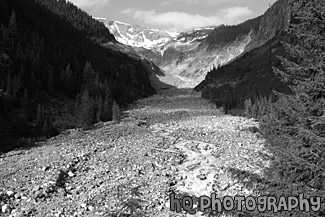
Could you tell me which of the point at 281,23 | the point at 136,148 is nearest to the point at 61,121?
the point at 136,148

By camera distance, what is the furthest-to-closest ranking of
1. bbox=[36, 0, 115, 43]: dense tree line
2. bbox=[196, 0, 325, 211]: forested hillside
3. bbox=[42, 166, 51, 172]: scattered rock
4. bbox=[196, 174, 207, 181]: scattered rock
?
bbox=[36, 0, 115, 43]: dense tree line
bbox=[42, 166, 51, 172]: scattered rock
bbox=[196, 174, 207, 181]: scattered rock
bbox=[196, 0, 325, 211]: forested hillside

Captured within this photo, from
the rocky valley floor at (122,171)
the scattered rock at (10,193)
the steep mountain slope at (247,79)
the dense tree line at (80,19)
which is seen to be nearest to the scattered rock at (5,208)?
the rocky valley floor at (122,171)

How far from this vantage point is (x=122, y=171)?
22484mm

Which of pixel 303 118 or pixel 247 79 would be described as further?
pixel 247 79

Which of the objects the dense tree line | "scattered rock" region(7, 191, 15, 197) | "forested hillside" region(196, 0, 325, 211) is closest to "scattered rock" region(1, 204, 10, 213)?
"scattered rock" region(7, 191, 15, 197)

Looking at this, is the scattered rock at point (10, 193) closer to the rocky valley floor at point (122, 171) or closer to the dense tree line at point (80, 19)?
the rocky valley floor at point (122, 171)

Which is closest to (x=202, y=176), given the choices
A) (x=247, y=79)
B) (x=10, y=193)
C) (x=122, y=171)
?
(x=122, y=171)

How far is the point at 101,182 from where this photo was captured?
20.4 meters

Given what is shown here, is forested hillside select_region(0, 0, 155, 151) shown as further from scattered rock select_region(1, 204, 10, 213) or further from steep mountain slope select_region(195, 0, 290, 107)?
steep mountain slope select_region(195, 0, 290, 107)

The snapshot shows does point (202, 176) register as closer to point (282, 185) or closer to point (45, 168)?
point (45, 168)

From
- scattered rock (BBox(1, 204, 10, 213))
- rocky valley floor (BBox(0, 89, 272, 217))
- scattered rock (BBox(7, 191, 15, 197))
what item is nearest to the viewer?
scattered rock (BBox(1, 204, 10, 213))

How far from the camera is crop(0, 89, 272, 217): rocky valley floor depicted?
56.0ft

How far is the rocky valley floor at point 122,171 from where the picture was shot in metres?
17.1

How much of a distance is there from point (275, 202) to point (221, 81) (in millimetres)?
108217
